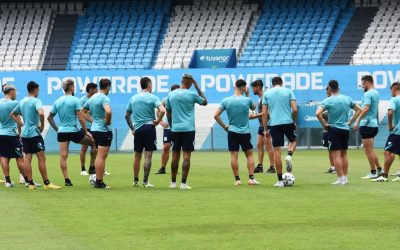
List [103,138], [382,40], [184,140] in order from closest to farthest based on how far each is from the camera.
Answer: [184,140] < [103,138] < [382,40]

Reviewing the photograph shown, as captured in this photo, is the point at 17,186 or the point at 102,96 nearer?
the point at 102,96

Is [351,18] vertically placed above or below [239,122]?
above

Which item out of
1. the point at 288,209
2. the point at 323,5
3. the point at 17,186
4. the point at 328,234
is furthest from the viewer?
the point at 323,5

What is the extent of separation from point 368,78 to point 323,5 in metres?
27.6

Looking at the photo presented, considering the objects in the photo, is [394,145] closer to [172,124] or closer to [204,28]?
[172,124]

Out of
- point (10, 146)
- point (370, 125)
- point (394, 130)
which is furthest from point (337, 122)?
point (10, 146)

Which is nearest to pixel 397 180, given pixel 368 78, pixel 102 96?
pixel 368 78

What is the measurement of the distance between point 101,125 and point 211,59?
76.9 feet

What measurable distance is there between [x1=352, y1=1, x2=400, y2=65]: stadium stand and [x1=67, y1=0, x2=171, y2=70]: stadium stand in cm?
950

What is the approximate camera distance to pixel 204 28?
47.6 m

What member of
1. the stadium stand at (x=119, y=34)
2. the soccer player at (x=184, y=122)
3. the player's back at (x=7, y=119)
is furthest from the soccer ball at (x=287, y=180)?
the stadium stand at (x=119, y=34)

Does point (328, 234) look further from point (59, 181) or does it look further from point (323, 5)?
point (323, 5)

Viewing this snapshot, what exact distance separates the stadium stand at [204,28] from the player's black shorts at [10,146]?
25.3 m

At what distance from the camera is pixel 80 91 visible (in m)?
41.1
